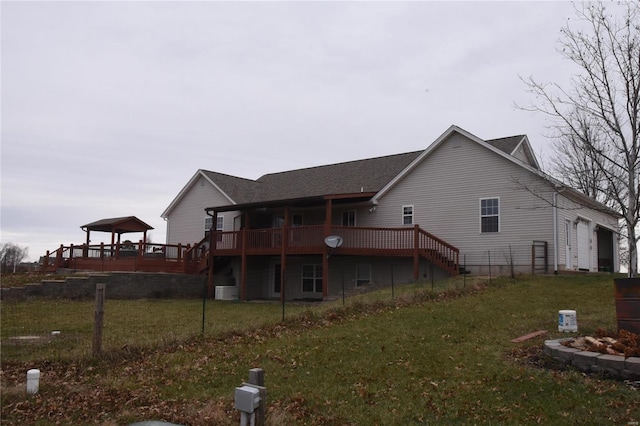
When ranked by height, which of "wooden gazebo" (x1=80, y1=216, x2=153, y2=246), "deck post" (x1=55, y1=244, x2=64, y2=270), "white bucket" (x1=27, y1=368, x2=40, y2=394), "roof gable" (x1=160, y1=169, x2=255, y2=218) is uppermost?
"roof gable" (x1=160, y1=169, x2=255, y2=218)

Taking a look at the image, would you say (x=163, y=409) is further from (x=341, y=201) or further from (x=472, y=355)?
(x=341, y=201)

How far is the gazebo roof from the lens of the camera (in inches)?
1153

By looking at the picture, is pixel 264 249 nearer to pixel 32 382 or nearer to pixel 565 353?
pixel 32 382

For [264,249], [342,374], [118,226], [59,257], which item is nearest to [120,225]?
[118,226]

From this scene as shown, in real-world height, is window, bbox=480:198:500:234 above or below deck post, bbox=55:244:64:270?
above

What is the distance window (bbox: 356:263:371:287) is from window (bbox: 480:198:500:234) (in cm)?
547

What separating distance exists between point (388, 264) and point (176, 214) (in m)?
15.0

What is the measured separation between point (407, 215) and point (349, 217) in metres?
3.30

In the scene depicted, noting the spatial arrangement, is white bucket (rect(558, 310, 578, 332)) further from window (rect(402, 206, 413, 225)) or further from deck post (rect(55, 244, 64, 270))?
deck post (rect(55, 244, 64, 270))

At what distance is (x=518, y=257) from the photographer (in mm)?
20016

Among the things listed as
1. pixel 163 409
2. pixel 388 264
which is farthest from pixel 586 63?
pixel 388 264

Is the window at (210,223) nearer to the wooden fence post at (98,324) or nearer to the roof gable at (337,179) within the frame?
the roof gable at (337,179)

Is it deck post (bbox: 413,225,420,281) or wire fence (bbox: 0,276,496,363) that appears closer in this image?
wire fence (bbox: 0,276,496,363)

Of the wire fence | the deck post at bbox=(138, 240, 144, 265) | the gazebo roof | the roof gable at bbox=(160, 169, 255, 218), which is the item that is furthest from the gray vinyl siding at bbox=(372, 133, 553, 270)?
the gazebo roof
